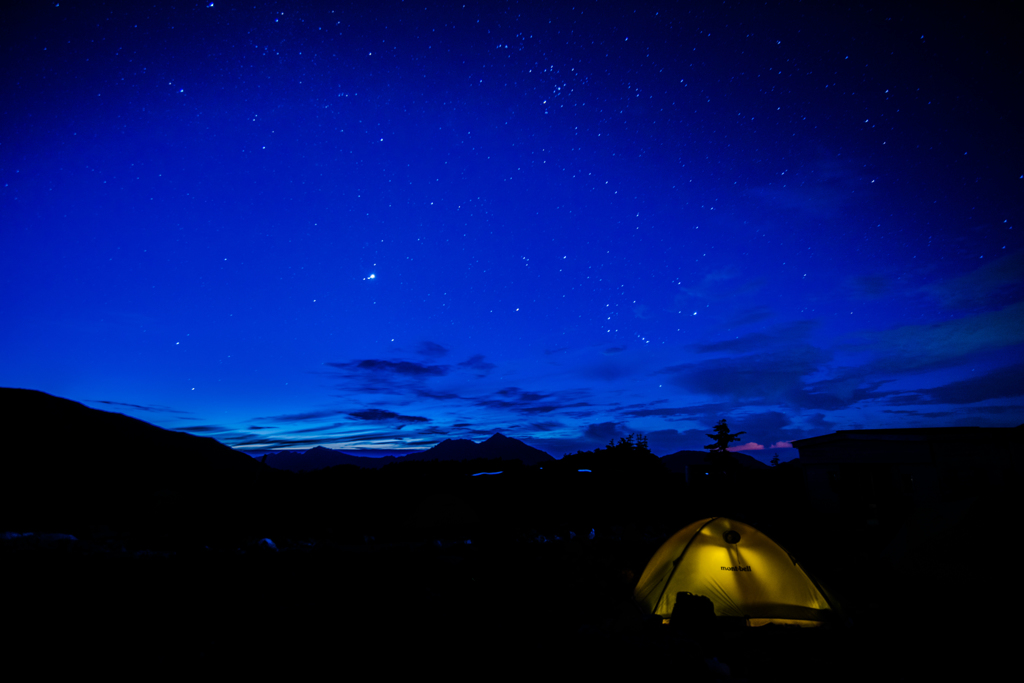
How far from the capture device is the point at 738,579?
7414 millimetres

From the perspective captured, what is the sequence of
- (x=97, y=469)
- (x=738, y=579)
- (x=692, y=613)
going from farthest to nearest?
(x=97, y=469) < (x=738, y=579) < (x=692, y=613)

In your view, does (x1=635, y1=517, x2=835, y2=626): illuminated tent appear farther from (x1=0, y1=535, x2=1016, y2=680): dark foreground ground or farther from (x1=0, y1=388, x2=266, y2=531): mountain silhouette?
(x1=0, y1=388, x2=266, y2=531): mountain silhouette

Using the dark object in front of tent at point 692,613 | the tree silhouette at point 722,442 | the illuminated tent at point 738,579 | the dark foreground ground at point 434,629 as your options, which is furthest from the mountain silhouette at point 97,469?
the tree silhouette at point 722,442

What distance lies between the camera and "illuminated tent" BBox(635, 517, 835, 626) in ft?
23.3

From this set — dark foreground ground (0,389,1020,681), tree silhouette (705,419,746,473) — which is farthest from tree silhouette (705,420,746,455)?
dark foreground ground (0,389,1020,681)

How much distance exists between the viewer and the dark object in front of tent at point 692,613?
22.0ft

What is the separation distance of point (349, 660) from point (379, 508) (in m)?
21.2

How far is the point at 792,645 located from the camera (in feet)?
20.5

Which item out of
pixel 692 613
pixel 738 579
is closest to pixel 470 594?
pixel 692 613

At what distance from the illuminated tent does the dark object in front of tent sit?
0.99 feet

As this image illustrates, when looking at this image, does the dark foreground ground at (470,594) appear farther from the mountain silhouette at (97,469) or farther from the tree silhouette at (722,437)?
the tree silhouette at (722,437)

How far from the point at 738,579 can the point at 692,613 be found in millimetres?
1158

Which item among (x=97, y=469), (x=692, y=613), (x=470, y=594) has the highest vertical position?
(x=97, y=469)

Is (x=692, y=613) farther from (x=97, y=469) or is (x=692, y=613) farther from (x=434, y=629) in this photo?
(x=97, y=469)
